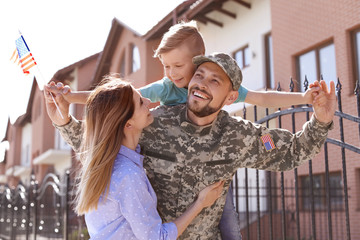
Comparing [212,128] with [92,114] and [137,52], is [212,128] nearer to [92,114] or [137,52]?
[92,114]

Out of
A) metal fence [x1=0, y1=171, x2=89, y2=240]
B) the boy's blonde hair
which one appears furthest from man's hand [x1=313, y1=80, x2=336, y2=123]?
metal fence [x1=0, y1=171, x2=89, y2=240]

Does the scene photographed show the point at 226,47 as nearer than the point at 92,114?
No

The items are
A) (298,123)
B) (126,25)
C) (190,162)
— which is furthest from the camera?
(126,25)

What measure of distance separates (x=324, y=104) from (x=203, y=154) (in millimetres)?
780

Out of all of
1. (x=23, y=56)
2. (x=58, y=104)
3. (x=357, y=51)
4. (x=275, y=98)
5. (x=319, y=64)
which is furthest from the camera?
(x=319, y=64)

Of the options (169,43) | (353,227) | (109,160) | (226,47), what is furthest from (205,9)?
(109,160)

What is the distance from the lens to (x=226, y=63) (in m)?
2.92

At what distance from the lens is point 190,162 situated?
293 cm

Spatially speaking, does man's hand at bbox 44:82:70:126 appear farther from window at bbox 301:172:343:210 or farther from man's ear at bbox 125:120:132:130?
window at bbox 301:172:343:210

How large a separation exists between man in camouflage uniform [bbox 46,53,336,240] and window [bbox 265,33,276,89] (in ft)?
34.8

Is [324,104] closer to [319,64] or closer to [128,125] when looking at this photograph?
[128,125]

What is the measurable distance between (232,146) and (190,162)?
0.91 ft

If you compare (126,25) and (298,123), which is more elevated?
(126,25)

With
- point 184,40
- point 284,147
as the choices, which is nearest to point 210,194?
point 284,147
